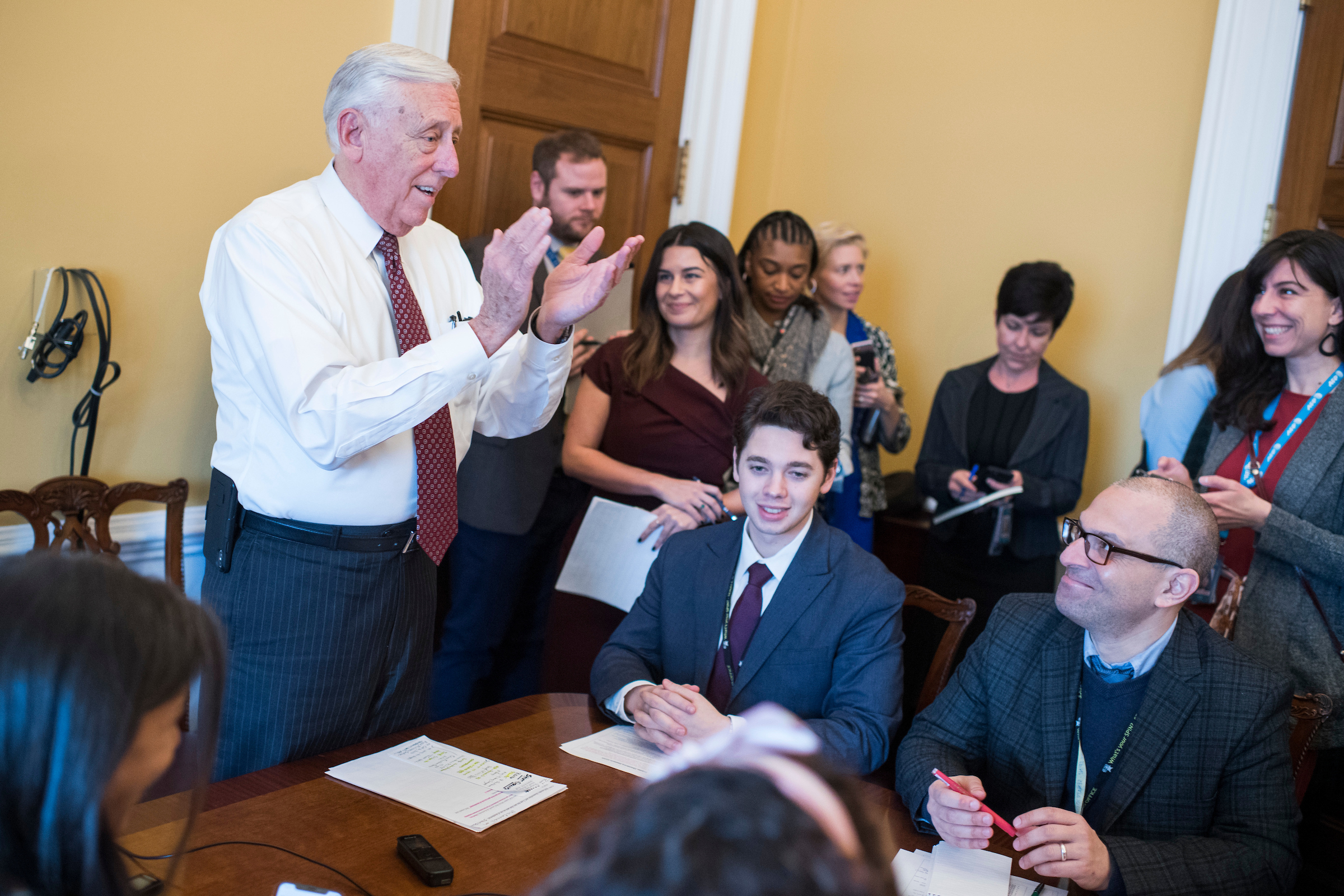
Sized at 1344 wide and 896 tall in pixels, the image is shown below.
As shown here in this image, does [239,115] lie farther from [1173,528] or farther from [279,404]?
[1173,528]

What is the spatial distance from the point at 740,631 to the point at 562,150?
62.2 inches

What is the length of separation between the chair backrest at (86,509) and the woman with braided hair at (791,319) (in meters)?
1.63

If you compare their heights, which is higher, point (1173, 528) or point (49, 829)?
point (1173, 528)

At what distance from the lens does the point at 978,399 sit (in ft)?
11.5

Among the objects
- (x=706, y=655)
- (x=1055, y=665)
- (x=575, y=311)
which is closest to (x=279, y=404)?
(x=575, y=311)

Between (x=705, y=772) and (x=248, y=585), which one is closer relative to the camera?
(x=705, y=772)

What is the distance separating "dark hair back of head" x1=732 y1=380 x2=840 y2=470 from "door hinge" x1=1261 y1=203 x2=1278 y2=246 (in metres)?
1.98

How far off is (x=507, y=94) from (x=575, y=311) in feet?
5.07

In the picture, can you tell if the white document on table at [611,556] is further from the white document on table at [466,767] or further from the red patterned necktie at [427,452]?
the white document on table at [466,767]

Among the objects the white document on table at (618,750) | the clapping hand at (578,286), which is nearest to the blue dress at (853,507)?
the clapping hand at (578,286)

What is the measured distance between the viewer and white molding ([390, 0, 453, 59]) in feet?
9.42

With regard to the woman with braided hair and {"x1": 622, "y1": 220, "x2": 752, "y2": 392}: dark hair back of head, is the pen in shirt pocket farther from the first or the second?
the woman with braided hair

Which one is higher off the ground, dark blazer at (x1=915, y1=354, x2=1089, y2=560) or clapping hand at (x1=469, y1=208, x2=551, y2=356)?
clapping hand at (x1=469, y1=208, x2=551, y2=356)

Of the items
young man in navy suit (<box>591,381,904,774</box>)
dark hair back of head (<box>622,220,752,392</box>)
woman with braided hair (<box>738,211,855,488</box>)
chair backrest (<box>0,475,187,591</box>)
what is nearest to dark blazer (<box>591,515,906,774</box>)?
young man in navy suit (<box>591,381,904,774</box>)
